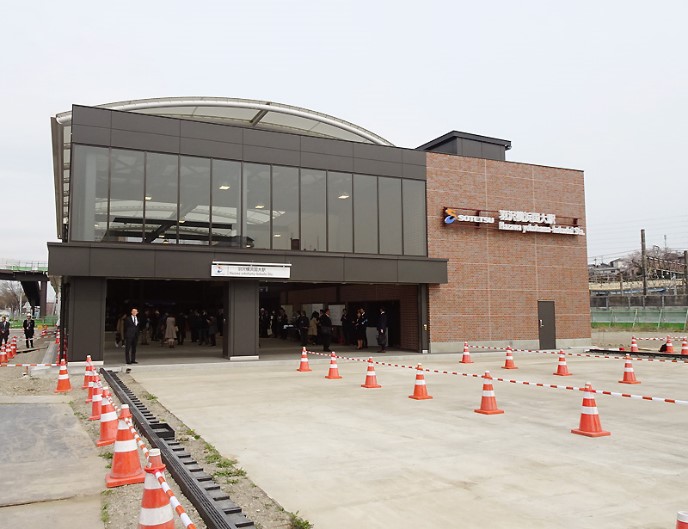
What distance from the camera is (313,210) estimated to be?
22.3 meters

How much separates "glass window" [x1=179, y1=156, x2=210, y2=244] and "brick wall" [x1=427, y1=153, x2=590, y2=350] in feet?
32.1

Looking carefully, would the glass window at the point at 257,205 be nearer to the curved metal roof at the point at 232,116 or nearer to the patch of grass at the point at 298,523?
the curved metal roof at the point at 232,116

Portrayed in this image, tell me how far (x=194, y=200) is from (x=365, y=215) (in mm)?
7084

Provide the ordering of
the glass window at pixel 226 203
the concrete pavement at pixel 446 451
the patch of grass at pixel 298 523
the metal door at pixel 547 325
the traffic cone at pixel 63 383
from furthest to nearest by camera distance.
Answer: the metal door at pixel 547 325 < the glass window at pixel 226 203 < the traffic cone at pixel 63 383 < the concrete pavement at pixel 446 451 < the patch of grass at pixel 298 523

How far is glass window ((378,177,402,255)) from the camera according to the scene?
2355 cm

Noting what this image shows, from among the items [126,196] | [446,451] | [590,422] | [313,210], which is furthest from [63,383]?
[590,422]

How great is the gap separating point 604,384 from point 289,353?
43.5ft

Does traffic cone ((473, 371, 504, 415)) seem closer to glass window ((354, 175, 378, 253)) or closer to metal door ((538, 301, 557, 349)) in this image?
glass window ((354, 175, 378, 253))

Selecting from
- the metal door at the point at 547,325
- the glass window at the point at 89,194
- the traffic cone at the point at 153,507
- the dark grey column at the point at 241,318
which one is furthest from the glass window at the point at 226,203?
the traffic cone at the point at 153,507

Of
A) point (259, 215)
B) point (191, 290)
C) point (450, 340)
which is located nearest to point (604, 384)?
point (450, 340)

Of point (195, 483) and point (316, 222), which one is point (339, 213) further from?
point (195, 483)

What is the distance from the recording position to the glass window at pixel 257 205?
21078 mm

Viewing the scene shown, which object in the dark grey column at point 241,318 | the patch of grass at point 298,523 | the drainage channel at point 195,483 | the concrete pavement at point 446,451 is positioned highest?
the dark grey column at point 241,318

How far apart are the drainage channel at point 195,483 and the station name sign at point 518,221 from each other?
18403 millimetres
